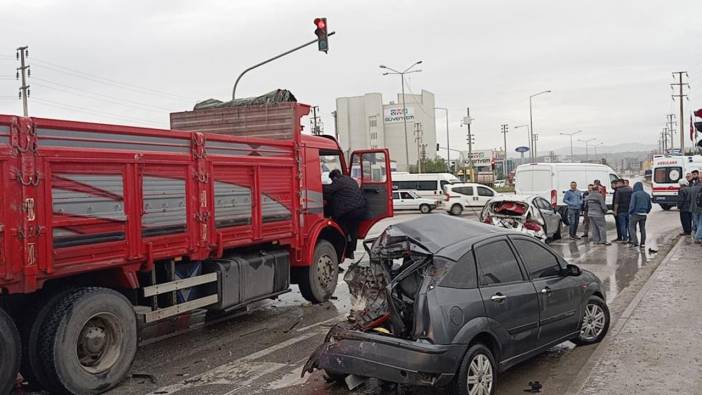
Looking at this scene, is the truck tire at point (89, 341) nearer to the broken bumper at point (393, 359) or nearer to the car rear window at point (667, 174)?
the broken bumper at point (393, 359)

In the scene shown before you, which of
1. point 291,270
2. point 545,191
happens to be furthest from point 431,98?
point 291,270

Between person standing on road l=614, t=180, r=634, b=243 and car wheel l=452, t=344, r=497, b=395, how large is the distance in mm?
12521

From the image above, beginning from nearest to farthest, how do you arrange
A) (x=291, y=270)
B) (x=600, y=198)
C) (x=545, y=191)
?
(x=291, y=270) < (x=600, y=198) < (x=545, y=191)

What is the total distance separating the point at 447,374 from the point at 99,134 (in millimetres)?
3757

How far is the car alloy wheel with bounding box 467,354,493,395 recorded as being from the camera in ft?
16.0

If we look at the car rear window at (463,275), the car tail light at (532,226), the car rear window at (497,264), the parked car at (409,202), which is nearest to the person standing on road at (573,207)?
the car tail light at (532,226)

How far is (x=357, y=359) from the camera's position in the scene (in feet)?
16.3

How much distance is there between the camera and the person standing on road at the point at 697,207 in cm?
1484

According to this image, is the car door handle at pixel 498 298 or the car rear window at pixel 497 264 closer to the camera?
the car door handle at pixel 498 298

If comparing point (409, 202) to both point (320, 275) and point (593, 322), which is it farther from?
point (593, 322)

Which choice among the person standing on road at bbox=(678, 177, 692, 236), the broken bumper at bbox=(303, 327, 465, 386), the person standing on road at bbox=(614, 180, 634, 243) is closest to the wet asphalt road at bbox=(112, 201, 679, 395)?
the broken bumper at bbox=(303, 327, 465, 386)

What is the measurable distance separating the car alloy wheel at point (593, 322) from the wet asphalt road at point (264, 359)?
0.16 meters

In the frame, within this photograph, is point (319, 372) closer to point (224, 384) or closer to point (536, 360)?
point (224, 384)

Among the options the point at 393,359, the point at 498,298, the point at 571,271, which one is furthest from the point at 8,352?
the point at 571,271
